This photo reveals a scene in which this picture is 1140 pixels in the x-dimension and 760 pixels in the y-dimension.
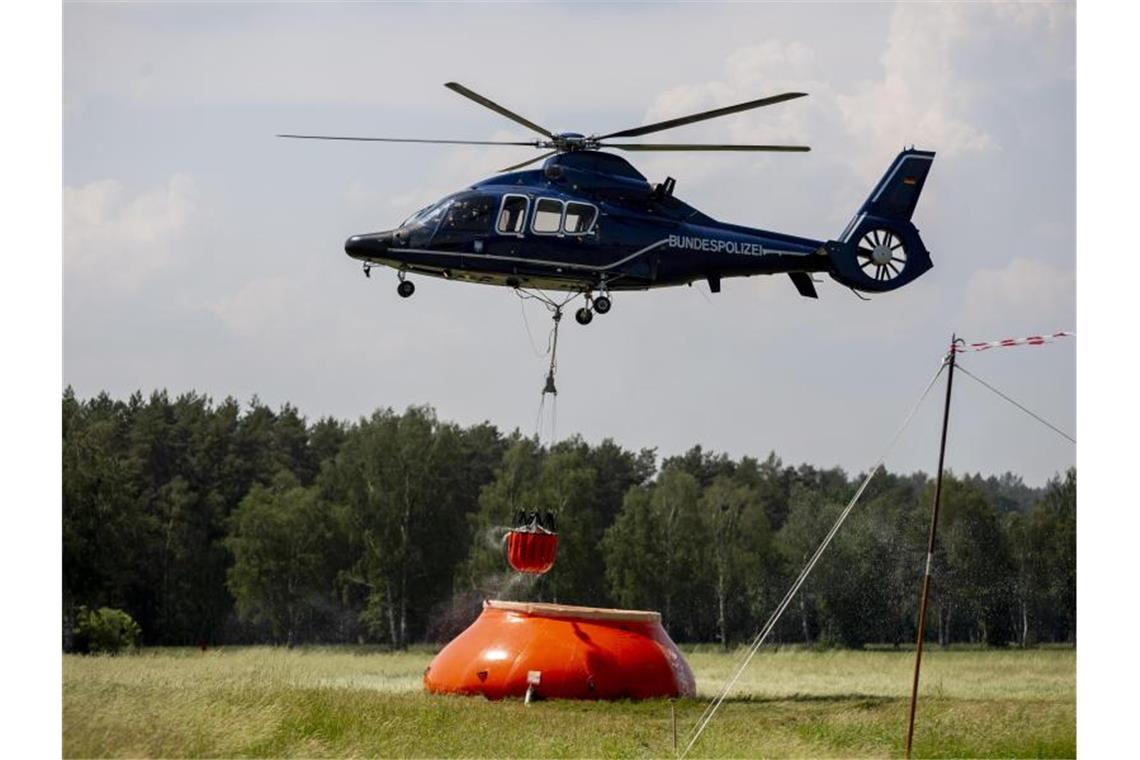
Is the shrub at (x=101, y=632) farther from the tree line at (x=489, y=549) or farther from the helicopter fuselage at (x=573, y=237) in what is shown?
the helicopter fuselage at (x=573, y=237)

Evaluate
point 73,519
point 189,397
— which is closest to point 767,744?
point 73,519

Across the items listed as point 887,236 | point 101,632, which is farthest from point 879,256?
point 101,632

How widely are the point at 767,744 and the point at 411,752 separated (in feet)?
16.4

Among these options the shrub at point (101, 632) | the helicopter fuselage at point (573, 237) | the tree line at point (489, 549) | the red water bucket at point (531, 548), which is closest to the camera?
the red water bucket at point (531, 548)

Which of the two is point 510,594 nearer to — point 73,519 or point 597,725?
point 73,519

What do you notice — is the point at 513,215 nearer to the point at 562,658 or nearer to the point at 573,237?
the point at 573,237

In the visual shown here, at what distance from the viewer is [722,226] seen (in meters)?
30.0

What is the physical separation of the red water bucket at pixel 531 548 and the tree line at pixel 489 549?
26651 millimetres

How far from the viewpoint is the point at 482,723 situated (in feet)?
81.7

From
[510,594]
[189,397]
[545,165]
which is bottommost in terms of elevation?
[510,594]

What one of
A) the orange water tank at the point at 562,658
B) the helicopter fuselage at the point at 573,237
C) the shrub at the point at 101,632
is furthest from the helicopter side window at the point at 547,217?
the shrub at the point at 101,632

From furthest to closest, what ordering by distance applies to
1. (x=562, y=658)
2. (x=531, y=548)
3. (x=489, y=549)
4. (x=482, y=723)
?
(x=489, y=549) < (x=531, y=548) < (x=562, y=658) < (x=482, y=723)

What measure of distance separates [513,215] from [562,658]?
292 inches

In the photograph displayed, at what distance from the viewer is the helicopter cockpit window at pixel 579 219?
28.7 metres
